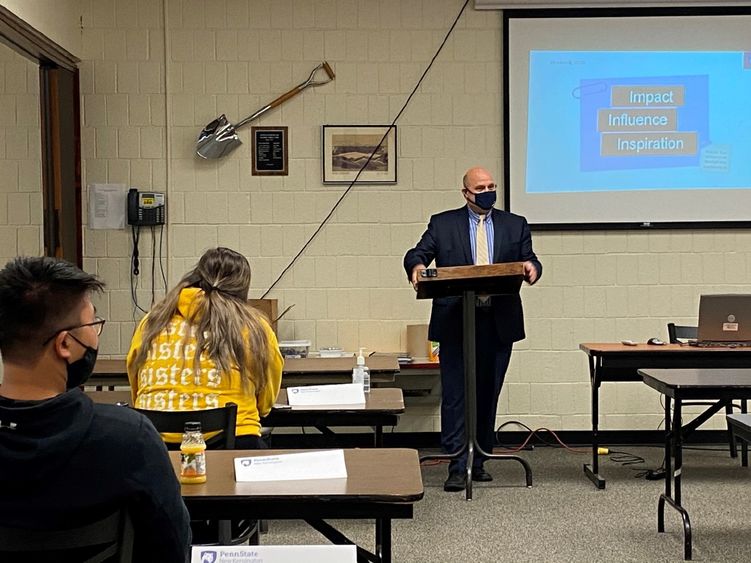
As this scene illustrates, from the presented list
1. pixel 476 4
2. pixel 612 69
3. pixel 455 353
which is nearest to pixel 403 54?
pixel 476 4

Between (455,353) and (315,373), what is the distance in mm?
1009

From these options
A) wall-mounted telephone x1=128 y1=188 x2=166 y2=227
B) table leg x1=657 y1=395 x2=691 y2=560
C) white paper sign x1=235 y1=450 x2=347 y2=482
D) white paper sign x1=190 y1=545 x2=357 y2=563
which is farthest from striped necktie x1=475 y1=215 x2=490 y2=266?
white paper sign x1=190 y1=545 x2=357 y2=563

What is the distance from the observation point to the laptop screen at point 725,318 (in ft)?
17.5

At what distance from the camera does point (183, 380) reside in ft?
10.7

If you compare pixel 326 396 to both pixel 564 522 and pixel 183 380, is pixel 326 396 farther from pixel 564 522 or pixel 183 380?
pixel 564 522

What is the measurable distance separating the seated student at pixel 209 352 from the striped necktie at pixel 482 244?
2358 millimetres

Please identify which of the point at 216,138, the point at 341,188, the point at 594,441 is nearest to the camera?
the point at 594,441

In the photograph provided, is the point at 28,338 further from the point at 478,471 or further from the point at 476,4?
the point at 476,4

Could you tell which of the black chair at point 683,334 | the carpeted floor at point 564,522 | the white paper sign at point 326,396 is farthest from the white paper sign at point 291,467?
the black chair at point 683,334

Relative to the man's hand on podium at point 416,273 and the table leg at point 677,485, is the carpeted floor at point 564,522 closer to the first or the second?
the table leg at point 677,485

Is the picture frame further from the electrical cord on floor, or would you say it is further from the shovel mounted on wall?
the electrical cord on floor

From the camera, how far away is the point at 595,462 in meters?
5.64

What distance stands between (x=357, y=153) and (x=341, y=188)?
0.26 m

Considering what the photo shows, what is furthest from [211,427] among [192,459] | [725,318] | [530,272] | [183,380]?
[725,318]
